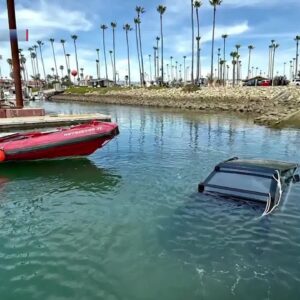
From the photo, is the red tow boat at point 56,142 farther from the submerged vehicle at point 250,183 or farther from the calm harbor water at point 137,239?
the submerged vehicle at point 250,183

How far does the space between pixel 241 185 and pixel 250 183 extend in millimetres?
244

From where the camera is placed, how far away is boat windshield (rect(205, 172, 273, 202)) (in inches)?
364

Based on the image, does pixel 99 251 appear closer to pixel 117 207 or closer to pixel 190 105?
pixel 117 207

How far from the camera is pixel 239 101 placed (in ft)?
A: 169

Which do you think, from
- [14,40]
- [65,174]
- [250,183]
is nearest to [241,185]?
[250,183]

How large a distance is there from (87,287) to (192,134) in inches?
794

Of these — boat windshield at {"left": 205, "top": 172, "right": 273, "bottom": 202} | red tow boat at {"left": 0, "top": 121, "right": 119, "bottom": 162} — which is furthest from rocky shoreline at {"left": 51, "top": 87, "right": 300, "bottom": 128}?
boat windshield at {"left": 205, "top": 172, "right": 273, "bottom": 202}

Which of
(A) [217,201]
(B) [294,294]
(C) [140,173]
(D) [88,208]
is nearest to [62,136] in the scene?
(C) [140,173]

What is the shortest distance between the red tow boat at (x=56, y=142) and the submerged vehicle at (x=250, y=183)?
7.33 metres

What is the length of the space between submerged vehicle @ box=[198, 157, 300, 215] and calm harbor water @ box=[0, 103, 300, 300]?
314 mm

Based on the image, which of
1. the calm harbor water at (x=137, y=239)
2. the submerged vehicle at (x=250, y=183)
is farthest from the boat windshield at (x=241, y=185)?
the calm harbor water at (x=137, y=239)

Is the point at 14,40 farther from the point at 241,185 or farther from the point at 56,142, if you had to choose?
the point at 241,185

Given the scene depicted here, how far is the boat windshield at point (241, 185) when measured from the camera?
923cm

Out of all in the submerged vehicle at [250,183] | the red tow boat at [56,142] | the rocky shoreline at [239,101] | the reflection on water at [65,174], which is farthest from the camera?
the rocky shoreline at [239,101]
